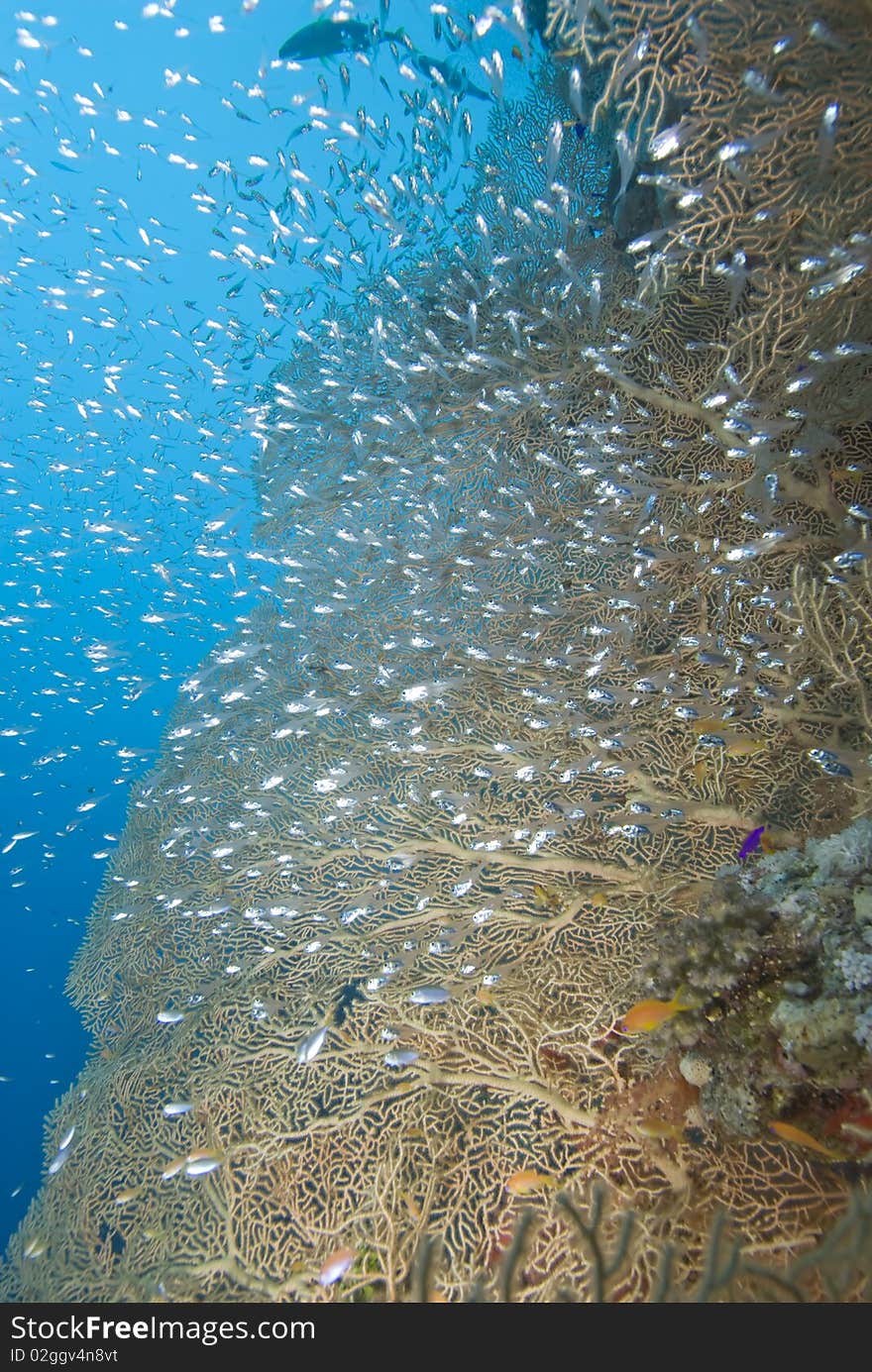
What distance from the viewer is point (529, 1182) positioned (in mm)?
3326

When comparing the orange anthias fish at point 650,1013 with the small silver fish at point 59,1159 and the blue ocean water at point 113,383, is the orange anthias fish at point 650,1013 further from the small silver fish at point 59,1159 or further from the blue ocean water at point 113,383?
the blue ocean water at point 113,383

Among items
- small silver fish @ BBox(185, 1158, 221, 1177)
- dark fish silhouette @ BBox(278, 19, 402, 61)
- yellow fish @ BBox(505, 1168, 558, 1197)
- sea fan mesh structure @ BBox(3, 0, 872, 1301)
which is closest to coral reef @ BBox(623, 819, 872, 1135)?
sea fan mesh structure @ BBox(3, 0, 872, 1301)

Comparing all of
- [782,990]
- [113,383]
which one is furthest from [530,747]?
[113,383]

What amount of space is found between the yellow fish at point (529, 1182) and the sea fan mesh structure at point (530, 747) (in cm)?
11

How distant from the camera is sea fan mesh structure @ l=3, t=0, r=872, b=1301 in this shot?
12.7 ft

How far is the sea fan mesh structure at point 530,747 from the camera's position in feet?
12.7

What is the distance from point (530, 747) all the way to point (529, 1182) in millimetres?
3220

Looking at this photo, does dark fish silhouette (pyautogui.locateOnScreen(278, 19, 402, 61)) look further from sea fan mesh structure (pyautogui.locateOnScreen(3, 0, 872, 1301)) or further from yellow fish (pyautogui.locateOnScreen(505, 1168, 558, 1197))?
yellow fish (pyautogui.locateOnScreen(505, 1168, 558, 1197))

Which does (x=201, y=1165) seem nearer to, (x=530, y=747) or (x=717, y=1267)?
(x=717, y=1267)

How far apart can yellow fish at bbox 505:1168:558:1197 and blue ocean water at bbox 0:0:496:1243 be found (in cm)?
643

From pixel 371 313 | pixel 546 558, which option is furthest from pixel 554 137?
pixel 371 313

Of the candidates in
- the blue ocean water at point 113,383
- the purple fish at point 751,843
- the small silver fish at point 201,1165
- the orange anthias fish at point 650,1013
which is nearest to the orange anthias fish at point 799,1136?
the orange anthias fish at point 650,1013

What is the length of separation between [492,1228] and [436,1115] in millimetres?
721

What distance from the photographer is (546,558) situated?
21.9 feet
